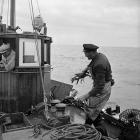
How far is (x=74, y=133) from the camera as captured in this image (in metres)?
4.95

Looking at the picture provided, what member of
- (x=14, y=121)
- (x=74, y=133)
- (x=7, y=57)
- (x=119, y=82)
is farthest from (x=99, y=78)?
(x=119, y=82)

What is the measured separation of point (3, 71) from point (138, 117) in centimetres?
375

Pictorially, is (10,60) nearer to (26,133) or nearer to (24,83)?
(24,83)

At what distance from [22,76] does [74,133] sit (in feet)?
9.52

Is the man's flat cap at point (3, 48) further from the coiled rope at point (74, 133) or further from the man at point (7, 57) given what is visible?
the coiled rope at point (74, 133)

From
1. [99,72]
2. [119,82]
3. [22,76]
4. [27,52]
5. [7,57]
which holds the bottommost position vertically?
[119,82]

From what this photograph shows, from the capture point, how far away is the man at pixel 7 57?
7.11 m

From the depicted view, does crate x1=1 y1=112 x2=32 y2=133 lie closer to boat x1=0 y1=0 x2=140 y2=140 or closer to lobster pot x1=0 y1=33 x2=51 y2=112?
boat x1=0 y1=0 x2=140 y2=140

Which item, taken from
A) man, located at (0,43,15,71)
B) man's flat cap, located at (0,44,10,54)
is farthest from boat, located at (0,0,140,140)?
man's flat cap, located at (0,44,10,54)

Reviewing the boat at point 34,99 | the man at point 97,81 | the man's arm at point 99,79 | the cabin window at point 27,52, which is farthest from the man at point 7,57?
the man's arm at point 99,79

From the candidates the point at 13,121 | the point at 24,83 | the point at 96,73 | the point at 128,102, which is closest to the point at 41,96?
the point at 24,83

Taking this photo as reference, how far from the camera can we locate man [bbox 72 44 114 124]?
5840mm

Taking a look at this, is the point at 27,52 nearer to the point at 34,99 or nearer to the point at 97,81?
the point at 34,99

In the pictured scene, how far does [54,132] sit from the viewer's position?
17.3ft
